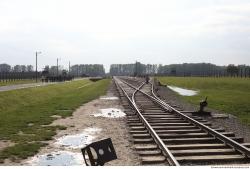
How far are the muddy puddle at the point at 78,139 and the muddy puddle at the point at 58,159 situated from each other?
845 millimetres

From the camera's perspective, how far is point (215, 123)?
50.0ft

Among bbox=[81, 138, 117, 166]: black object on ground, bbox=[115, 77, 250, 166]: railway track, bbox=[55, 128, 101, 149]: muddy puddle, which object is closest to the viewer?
bbox=[81, 138, 117, 166]: black object on ground

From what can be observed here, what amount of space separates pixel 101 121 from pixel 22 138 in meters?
4.56

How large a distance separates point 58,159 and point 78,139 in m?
2.68

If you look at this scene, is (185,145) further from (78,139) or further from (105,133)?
(105,133)

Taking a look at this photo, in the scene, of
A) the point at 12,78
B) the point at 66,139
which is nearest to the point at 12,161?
the point at 66,139

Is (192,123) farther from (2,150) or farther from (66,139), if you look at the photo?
(2,150)

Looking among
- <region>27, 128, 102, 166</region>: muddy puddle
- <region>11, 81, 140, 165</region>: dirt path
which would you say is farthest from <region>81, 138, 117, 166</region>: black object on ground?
<region>27, 128, 102, 166</region>: muddy puddle

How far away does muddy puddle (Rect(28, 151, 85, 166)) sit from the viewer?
877cm

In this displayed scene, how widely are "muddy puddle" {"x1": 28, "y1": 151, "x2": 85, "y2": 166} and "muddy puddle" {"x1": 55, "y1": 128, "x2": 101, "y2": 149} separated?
845mm

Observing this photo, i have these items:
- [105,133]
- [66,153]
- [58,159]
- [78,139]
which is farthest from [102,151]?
[105,133]

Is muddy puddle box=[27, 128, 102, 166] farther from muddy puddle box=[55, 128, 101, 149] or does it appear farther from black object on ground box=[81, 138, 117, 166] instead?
black object on ground box=[81, 138, 117, 166]

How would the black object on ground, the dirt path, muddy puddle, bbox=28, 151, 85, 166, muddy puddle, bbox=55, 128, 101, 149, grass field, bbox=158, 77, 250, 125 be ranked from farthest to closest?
grass field, bbox=158, 77, 250, 125 → muddy puddle, bbox=55, 128, 101, 149 → the dirt path → muddy puddle, bbox=28, 151, 85, 166 → the black object on ground

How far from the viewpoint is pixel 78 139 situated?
1191 centimetres
